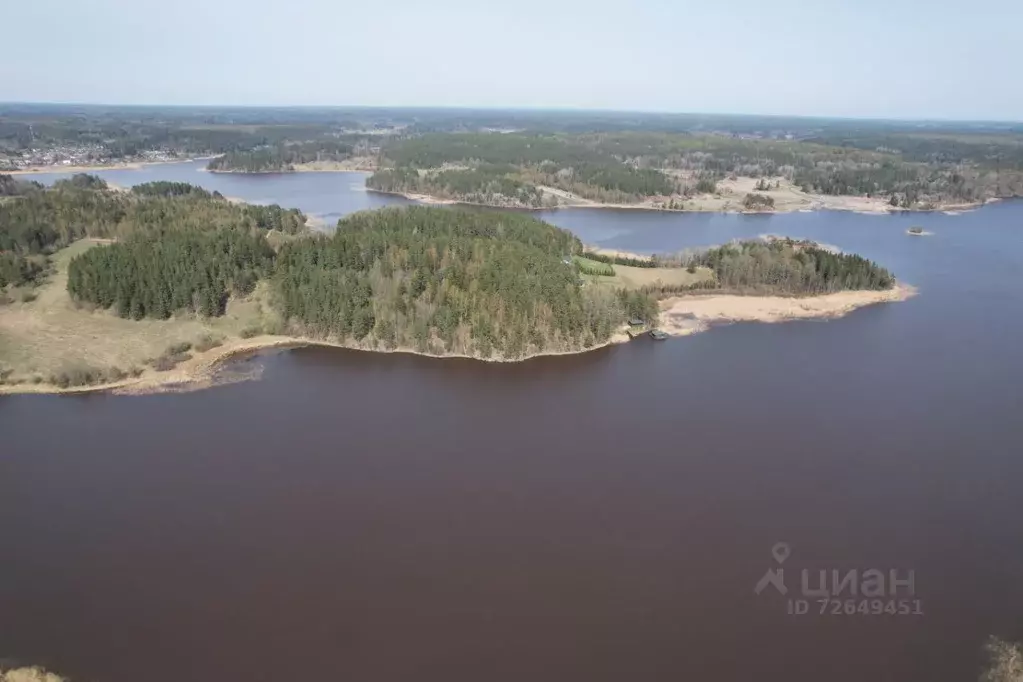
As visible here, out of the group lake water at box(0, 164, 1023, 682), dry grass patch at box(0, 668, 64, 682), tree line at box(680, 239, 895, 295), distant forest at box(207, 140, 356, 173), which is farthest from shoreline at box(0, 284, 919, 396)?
distant forest at box(207, 140, 356, 173)

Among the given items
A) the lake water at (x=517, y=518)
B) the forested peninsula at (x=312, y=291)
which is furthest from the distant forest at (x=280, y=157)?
the lake water at (x=517, y=518)

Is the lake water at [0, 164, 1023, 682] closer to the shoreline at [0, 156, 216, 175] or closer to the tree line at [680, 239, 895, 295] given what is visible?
the tree line at [680, 239, 895, 295]

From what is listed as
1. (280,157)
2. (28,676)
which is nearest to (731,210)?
(28,676)

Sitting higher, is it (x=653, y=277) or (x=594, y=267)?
(x=594, y=267)

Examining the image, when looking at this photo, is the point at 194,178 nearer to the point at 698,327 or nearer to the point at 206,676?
the point at 698,327

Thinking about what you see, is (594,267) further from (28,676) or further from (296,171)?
(296,171)
